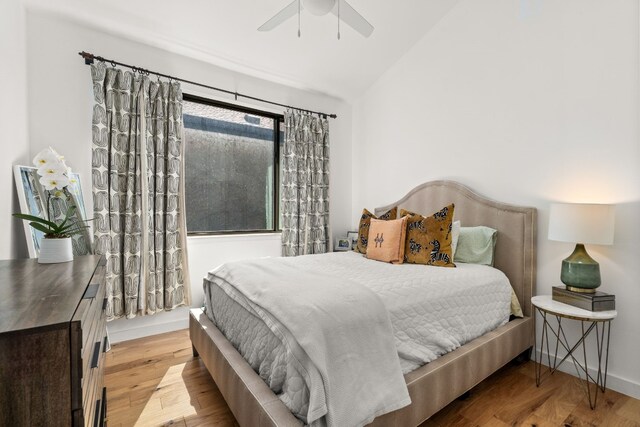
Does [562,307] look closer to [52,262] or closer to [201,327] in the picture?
[201,327]

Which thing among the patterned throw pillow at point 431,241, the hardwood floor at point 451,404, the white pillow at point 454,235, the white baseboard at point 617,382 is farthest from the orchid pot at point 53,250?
the white baseboard at point 617,382

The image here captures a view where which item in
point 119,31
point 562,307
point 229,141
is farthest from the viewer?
point 229,141

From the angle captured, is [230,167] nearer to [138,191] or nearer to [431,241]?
[138,191]

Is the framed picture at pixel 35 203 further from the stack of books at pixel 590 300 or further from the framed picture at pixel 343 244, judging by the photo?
the stack of books at pixel 590 300

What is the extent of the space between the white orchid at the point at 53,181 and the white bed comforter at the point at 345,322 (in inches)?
37.6

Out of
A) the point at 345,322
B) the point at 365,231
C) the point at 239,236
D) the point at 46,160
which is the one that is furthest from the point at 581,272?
the point at 46,160

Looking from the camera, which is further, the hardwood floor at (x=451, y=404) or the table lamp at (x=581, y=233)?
the table lamp at (x=581, y=233)

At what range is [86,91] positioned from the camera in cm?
252

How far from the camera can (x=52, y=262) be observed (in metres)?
1.37

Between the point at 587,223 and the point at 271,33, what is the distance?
2.88 meters

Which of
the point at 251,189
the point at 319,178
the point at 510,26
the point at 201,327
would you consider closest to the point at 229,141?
the point at 251,189

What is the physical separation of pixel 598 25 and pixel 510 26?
64 centimetres

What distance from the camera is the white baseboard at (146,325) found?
8.66 feet

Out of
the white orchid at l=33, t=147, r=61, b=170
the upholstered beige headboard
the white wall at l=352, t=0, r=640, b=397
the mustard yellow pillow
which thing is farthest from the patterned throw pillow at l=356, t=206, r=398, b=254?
the white orchid at l=33, t=147, r=61, b=170
